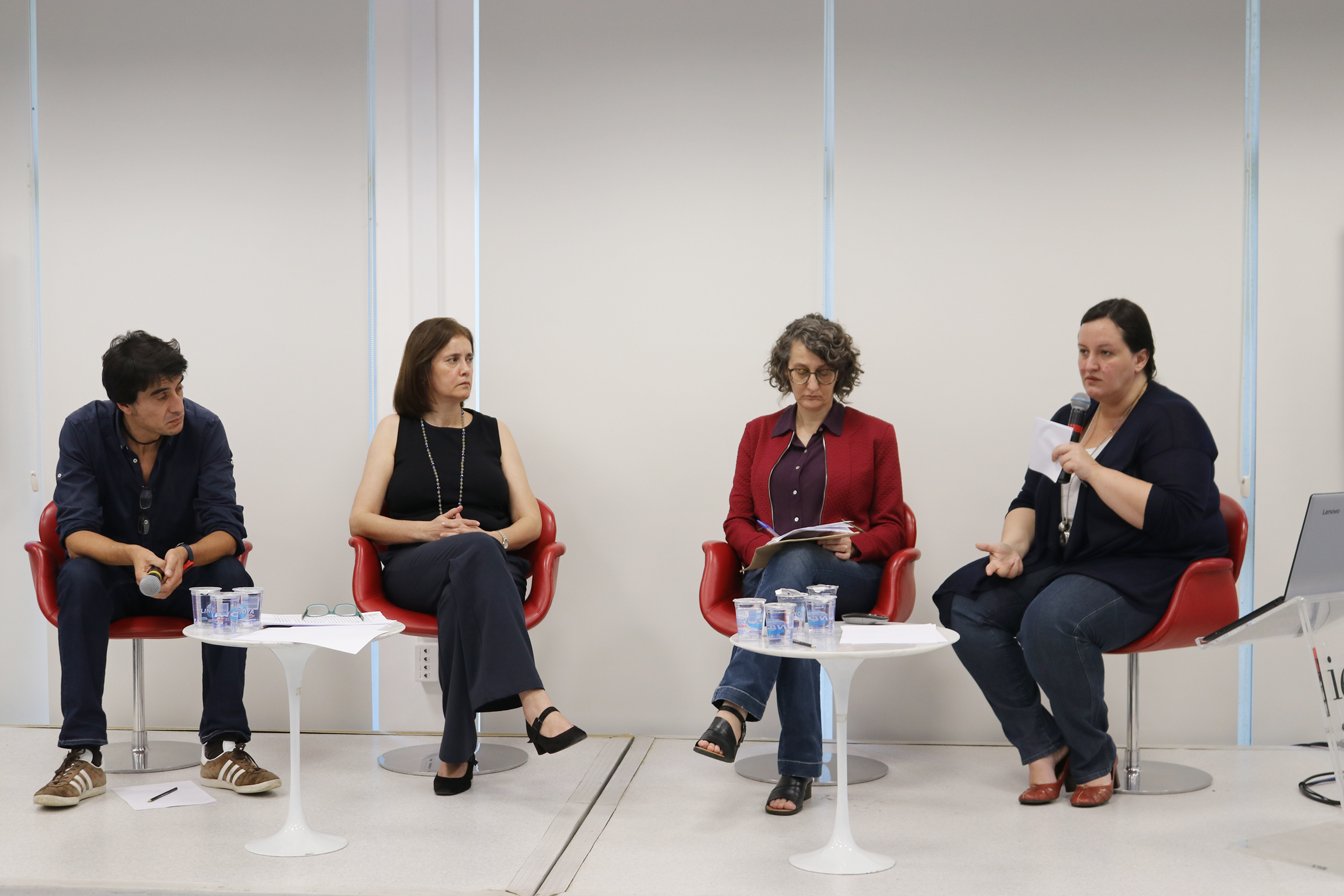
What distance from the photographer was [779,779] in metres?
3.04

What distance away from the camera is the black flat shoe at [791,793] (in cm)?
295

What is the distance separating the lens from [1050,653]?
2945 mm

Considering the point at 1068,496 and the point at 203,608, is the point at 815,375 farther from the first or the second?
the point at 203,608

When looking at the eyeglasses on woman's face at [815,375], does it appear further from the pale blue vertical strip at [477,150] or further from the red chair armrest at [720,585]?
the pale blue vertical strip at [477,150]

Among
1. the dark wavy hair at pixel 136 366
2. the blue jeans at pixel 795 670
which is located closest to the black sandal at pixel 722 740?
the blue jeans at pixel 795 670

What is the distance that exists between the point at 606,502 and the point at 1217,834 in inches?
82.4

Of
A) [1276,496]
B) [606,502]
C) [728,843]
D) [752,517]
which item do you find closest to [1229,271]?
[1276,496]

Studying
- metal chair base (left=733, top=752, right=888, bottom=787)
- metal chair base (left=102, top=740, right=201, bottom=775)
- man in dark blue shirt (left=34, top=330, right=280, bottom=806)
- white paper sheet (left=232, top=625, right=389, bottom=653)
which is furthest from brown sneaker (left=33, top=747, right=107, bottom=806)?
metal chair base (left=733, top=752, right=888, bottom=787)

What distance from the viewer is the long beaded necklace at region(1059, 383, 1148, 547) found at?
3.13 metres

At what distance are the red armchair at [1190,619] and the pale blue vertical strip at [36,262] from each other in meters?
3.66

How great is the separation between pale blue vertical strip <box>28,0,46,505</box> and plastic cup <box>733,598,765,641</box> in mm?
2882

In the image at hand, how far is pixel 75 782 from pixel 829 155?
2.94m

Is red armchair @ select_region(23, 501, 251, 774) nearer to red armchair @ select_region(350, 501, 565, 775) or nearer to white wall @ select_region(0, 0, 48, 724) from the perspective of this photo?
red armchair @ select_region(350, 501, 565, 775)

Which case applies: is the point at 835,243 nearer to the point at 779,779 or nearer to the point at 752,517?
the point at 752,517
